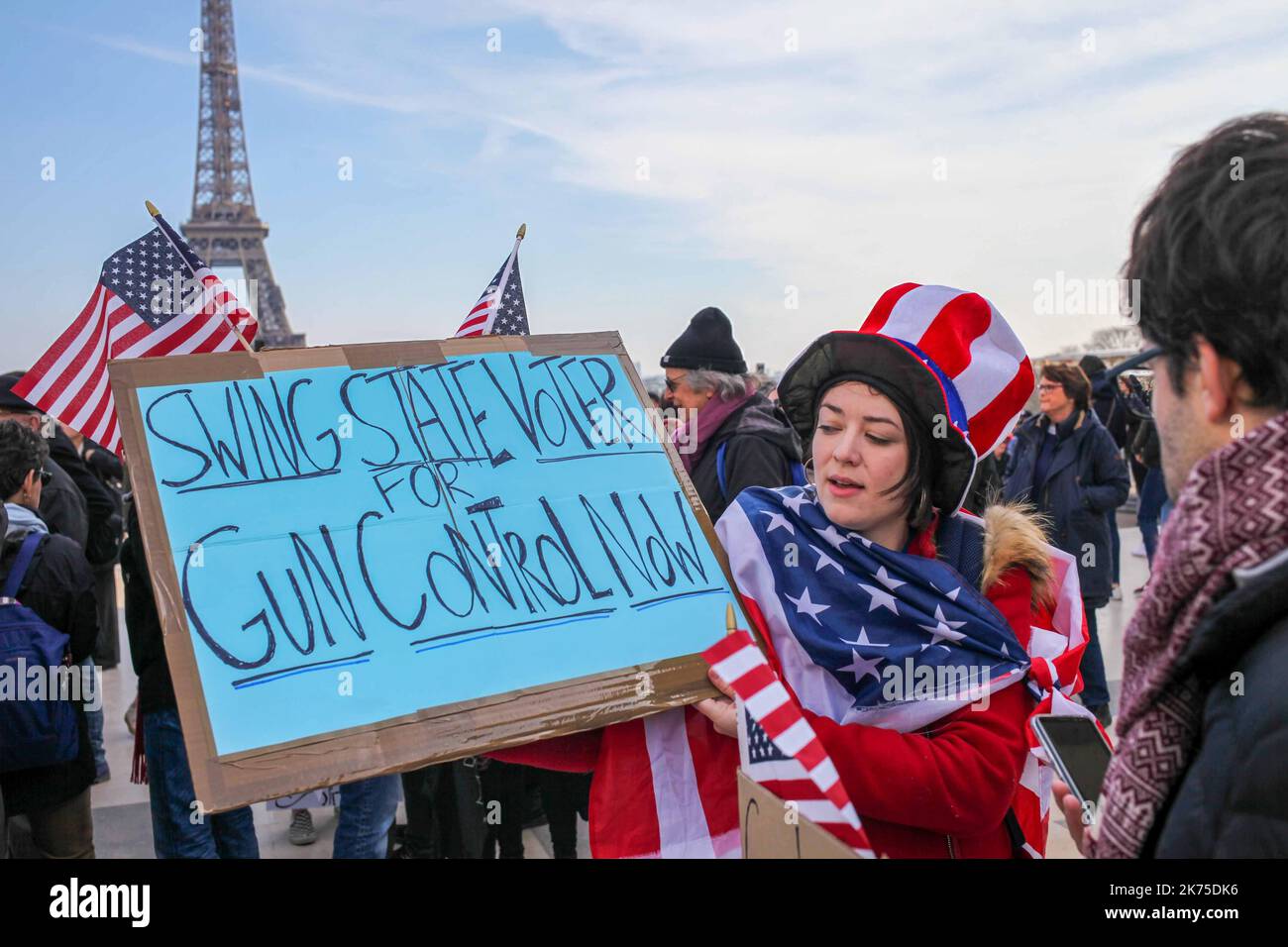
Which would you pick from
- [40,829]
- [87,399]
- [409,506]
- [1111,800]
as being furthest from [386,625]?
[40,829]

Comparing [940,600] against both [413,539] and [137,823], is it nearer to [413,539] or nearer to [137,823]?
[413,539]

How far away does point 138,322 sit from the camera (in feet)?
9.27

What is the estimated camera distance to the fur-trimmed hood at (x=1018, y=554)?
200 centimetres

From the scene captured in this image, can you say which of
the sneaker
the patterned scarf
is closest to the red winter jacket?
the patterned scarf

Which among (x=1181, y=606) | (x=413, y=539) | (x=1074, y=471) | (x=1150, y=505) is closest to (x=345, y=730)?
(x=413, y=539)

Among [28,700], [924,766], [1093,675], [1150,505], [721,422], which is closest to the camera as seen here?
[924,766]

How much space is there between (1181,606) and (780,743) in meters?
0.54

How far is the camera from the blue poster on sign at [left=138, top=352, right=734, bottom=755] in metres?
1.67

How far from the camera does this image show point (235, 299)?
2957mm

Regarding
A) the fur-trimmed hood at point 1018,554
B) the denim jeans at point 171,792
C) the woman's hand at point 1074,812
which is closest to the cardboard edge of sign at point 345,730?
the fur-trimmed hood at point 1018,554

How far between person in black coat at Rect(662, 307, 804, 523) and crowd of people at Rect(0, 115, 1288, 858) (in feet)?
0.05

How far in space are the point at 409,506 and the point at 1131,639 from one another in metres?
1.24

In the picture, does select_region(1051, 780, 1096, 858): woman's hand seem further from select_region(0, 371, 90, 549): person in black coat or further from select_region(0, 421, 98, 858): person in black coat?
select_region(0, 371, 90, 549): person in black coat

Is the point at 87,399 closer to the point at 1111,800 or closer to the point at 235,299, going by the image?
the point at 235,299
